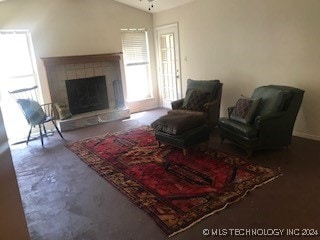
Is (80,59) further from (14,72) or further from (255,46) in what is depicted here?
(255,46)

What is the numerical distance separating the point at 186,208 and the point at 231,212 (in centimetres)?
41

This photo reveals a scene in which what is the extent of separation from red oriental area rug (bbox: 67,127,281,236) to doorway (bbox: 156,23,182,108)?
8.44 ft

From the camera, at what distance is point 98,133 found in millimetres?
5312

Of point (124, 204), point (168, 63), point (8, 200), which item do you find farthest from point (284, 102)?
point (168, 63)

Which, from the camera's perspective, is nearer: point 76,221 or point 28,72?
point 76,221

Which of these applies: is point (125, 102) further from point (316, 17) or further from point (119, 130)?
point (316, 17)

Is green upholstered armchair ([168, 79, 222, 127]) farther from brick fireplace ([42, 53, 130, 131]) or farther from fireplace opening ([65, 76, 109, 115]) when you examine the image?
fireplace opening ([65, 76, 109, 115])

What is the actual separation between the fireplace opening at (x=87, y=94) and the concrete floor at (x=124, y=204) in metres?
2.39

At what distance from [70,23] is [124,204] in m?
4.57

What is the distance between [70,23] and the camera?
5.80 meters

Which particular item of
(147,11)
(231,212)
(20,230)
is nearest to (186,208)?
(231,212)

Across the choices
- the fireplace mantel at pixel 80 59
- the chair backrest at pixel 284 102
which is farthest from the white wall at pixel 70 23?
the chair backrest at pixel 284 102

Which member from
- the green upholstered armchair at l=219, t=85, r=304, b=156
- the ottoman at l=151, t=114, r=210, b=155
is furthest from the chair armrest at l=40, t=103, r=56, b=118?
the green upholstered armchair at l=219, t=85, r=304, b=156

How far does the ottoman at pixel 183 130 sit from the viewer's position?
3666 millimetres
